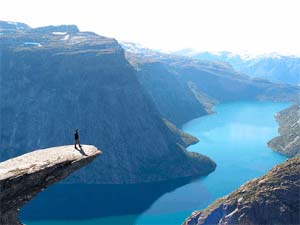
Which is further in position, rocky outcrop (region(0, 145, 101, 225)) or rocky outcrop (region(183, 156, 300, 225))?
rocky outcrop (region(183, 156, 300, 225))

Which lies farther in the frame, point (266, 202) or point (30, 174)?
point (266, 202)

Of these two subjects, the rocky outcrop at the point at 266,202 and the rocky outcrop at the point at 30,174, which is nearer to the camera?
the rocky outcrop at the point at 30,174

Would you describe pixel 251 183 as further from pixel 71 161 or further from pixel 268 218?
pixel 71 161

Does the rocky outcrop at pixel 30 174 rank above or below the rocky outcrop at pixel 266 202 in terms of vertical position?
above

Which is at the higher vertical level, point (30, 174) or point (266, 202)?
point (30, 174)

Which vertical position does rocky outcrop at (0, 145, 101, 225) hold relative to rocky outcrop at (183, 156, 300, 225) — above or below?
above
